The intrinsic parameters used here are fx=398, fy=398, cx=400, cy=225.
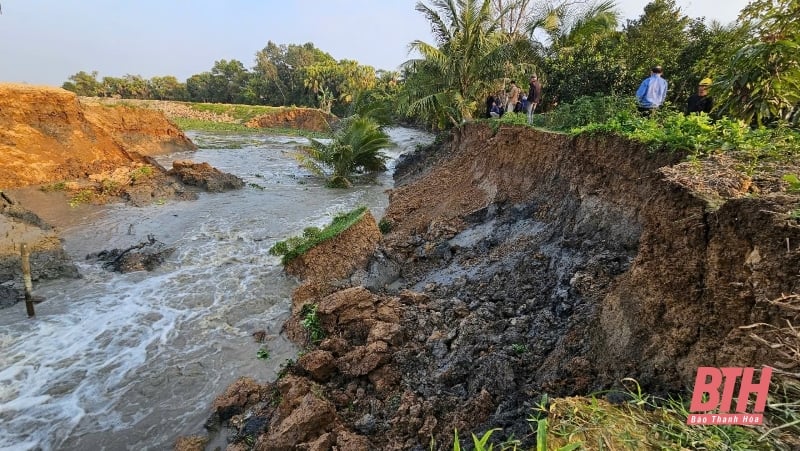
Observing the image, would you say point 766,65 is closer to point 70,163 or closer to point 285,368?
point 285,368

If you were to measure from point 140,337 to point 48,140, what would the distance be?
1264cm

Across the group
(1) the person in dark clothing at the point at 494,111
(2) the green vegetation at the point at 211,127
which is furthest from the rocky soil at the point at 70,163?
(2) the green vegetation at the point at 211,127

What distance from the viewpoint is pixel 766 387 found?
5.74ft

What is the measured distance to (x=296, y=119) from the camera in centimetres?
4519

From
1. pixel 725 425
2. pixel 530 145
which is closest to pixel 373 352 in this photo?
pixel 725 425

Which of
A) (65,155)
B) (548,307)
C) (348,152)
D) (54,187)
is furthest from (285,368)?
(65,155)

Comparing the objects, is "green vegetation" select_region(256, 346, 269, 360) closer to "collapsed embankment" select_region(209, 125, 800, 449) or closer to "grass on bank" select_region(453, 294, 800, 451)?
"collapsed embankment" select_region(209, 125, 800, 449)

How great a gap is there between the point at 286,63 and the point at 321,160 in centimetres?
4737

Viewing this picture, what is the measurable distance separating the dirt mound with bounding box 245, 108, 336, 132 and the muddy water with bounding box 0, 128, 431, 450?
35.1m

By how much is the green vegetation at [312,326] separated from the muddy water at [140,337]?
0.36 m

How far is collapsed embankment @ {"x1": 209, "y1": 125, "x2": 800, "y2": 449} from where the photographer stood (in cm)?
249

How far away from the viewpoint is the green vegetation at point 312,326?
5.36 metres

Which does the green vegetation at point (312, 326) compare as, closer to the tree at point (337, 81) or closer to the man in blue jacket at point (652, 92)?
the man in blue jacket at point (652, 92)

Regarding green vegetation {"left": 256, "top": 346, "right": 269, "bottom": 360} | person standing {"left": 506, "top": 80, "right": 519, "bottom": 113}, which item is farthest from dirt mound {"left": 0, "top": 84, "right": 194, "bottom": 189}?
person standing {"left": 506, "top": 80, "right": 519, "bottom": 113}
